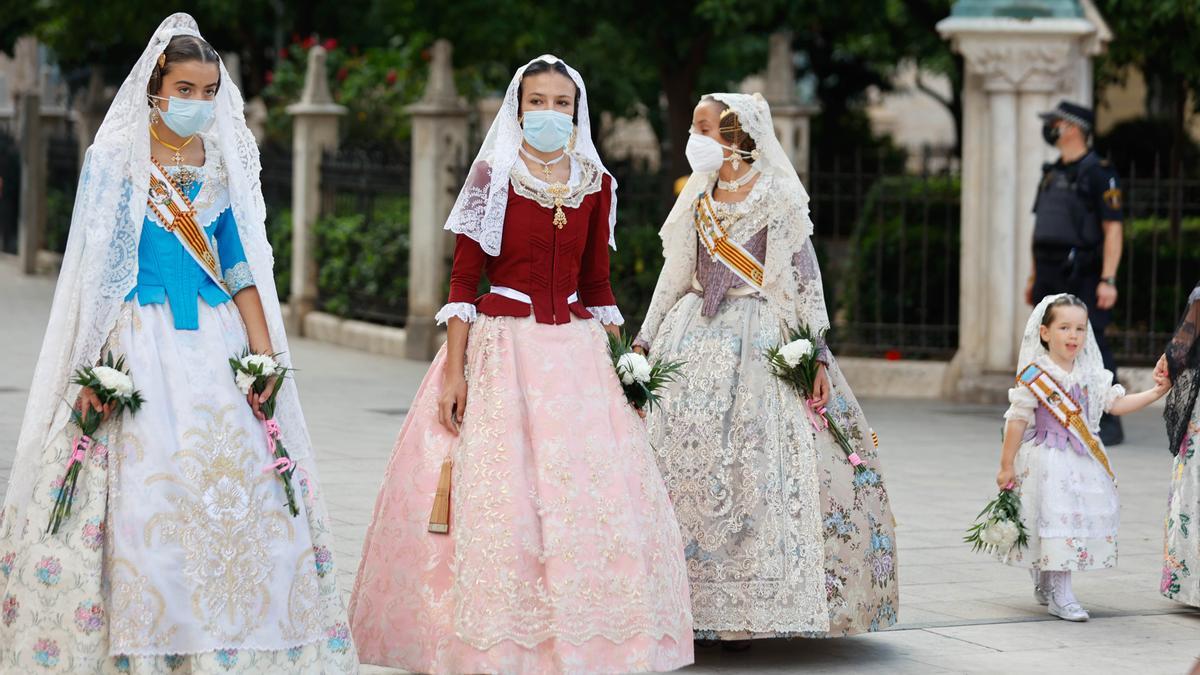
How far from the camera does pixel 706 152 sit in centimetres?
660

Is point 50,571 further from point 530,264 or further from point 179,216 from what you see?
point 530,264

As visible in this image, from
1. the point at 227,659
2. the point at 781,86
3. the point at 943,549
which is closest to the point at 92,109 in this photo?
the point at 781,86

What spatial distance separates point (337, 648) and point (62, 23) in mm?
19308

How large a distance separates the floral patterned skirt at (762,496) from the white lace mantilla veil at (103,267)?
1354 millimetres

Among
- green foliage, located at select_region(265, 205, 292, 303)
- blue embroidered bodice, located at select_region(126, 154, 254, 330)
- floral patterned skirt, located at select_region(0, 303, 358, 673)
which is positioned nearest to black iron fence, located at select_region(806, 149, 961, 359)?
green foliage, located at select_region(265, 205, 292, 303)

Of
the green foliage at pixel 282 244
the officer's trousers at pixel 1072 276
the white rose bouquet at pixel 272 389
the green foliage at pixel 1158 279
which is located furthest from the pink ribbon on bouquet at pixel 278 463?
the green foliage at pixel 282 244

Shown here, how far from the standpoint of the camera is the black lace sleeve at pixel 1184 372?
7.25 meters

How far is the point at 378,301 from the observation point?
17125 mm

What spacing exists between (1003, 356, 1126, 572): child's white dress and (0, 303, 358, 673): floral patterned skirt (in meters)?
2.82

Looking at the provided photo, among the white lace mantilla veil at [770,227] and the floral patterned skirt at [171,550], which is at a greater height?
the white lace mantilla veil at [770,227]

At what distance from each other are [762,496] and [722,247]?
837 mm

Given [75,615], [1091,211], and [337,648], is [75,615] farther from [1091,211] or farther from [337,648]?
[1091,211]

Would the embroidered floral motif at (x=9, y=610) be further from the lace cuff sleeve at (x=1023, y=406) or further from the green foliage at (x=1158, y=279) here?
the green foliage at (x=1158, y=279)

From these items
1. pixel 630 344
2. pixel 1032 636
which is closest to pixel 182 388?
pixel 630 344
